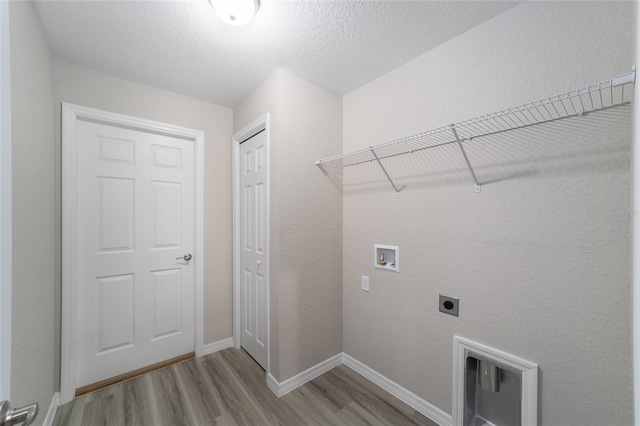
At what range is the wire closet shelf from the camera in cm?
90

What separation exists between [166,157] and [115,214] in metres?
0.60

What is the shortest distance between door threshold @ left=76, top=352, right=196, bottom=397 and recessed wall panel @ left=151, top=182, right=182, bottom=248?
990 millimetres

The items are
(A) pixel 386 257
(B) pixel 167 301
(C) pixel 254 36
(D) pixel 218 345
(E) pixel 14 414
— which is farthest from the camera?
(D) pixel 218 345

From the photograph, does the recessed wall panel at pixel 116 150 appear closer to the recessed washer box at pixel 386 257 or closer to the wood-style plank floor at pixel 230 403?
the wood-style plank floor at pixel 230 403

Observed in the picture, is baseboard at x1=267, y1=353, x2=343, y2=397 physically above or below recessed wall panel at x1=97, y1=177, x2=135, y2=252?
below

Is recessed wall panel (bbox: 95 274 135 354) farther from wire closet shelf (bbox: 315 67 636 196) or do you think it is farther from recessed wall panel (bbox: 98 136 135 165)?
wire closet shelf (bbox: 315 67 636 196)

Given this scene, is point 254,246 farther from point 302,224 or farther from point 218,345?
point 218,345

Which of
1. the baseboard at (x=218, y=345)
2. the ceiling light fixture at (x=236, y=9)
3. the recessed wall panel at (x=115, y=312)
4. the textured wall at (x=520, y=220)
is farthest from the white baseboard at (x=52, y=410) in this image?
the ceiling light fixture at (x=236, y=9)

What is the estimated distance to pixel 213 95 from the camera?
7.13ft

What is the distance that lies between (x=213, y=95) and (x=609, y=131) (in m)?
2.54

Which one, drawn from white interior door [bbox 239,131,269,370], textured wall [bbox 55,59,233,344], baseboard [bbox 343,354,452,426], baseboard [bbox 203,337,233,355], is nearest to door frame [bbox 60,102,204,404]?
textured wall [bbox 55,59,233,344]

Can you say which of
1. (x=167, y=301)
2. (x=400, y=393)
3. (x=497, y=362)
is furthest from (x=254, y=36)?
(x=400, y=393)

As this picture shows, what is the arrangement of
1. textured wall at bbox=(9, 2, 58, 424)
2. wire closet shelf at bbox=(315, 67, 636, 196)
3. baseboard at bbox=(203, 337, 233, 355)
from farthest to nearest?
baseboard at bbox=(203, 337, 233, 355) → textured wall at bbox=(9, 2, 58, 424) → wire closet shelf at bbox=(315, 67, 636, 196)

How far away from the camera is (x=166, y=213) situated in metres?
2.12
